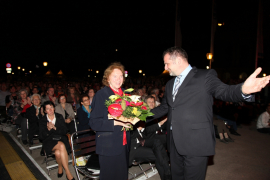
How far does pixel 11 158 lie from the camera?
4.38m

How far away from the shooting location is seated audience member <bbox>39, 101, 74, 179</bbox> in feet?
12.0

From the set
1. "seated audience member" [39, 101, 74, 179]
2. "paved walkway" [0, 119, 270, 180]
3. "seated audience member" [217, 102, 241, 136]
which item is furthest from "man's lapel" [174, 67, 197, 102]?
"seated audience member" [217, 102, 241, 136]

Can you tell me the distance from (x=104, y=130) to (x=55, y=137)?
2346 millimetres

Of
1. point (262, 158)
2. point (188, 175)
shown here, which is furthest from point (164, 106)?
point (262, 158)

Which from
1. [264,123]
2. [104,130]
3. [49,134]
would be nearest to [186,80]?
[104,130]

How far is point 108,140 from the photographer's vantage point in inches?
87.7

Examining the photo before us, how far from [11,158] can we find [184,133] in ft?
15.5

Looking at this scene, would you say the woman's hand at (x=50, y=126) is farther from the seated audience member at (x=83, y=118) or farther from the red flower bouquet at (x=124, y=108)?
the red flower bouquet at (x=124, y=108)

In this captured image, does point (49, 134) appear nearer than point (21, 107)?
Yes

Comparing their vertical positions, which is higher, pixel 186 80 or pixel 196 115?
pixel 186 80

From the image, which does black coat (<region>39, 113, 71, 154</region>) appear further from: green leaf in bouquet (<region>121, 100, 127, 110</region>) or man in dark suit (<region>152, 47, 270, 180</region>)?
man in dark suit (<region>152, 47, 270, 180</region>)

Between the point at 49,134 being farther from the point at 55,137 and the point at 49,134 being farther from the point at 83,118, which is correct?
the point at 83,118

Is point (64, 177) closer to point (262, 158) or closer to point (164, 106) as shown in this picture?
point (164, 106)

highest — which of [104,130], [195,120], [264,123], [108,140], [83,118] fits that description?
[195,120]
